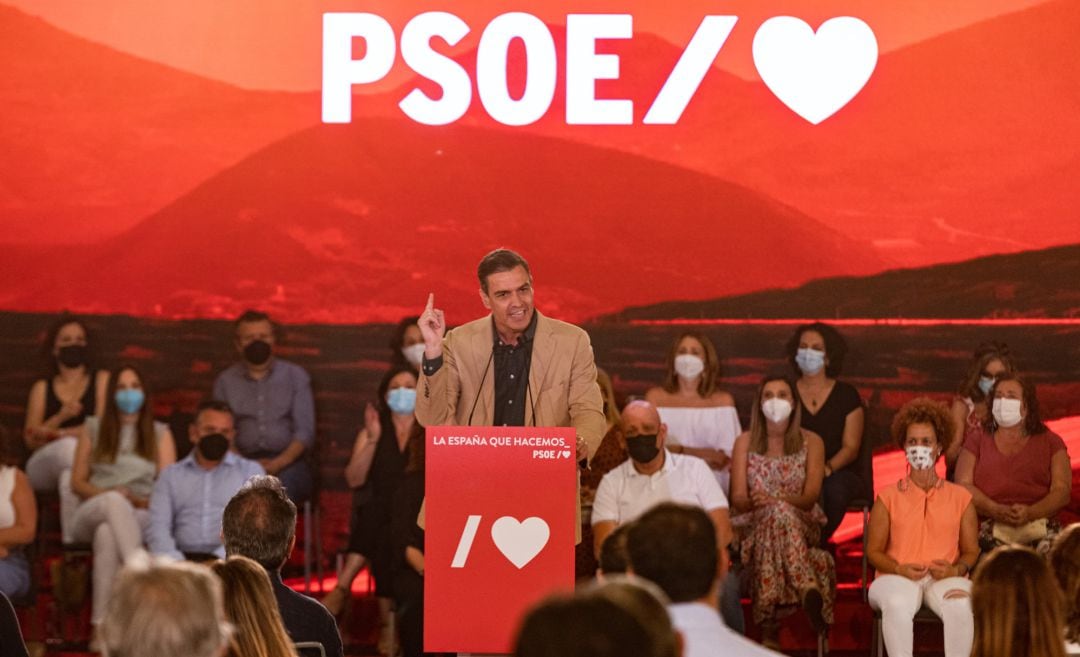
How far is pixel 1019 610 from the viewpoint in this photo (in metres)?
3.15

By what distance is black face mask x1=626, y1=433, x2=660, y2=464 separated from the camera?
5.96 metres

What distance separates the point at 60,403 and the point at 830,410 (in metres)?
3.78

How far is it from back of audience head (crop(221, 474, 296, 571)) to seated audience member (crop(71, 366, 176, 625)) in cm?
332

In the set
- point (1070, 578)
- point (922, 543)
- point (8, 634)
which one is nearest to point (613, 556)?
point (1070, 578)

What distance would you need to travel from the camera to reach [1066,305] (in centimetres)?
748

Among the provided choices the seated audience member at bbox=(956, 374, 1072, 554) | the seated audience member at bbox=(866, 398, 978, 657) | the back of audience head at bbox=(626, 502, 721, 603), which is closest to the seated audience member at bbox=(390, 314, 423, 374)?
the seated audience member at bbox=(866, 398, 978, 657)

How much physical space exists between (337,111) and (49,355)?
191 centimetres

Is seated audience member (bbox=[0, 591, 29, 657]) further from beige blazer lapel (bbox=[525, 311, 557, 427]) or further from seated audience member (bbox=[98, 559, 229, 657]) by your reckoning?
beige blazer lapel (bbox=[525, 311, 557, 427])

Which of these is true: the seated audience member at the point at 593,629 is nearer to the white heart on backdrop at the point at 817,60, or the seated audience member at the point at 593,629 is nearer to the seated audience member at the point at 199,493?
the seated audience member at the point at 199,493

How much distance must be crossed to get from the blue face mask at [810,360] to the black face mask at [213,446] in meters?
2.73

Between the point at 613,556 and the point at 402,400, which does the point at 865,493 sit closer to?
the point at 402,400

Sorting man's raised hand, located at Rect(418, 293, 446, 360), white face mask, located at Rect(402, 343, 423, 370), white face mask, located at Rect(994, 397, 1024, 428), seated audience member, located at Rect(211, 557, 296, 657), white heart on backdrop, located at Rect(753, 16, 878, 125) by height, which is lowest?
seated audience member, located at Rect(211, 557, 296, 657)

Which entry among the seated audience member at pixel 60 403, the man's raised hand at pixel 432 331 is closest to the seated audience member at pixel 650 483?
the man's raised hand at pixel 432 331

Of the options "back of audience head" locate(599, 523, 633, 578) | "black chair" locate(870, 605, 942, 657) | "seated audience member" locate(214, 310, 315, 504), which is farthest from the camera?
"seated audience member" locate(214, 310, 315, 504)
